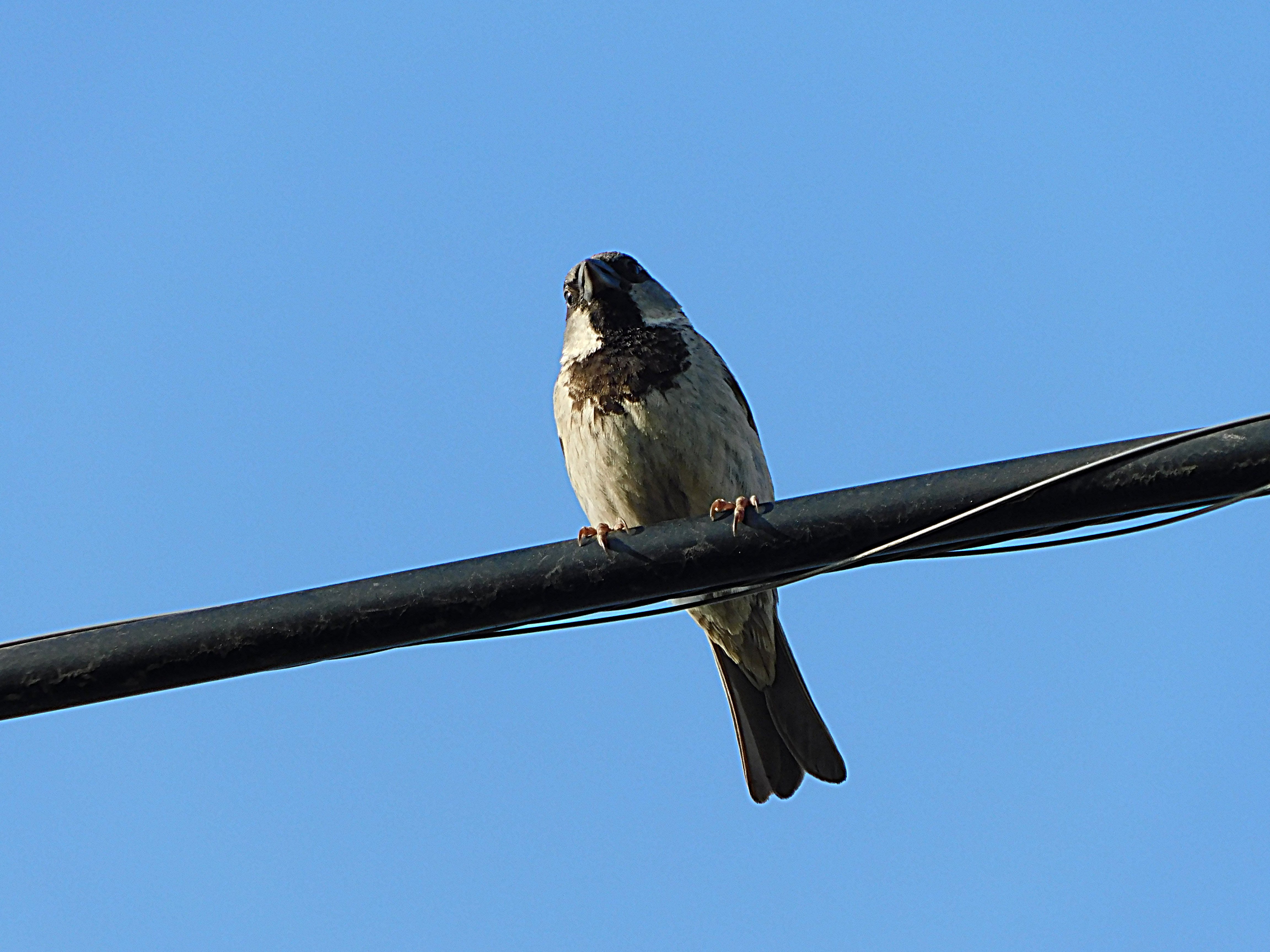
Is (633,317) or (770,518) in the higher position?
(633,317)

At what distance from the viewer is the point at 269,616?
10.1 ft

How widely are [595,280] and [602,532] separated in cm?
154

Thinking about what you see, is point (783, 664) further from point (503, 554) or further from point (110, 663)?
point (110, 663)

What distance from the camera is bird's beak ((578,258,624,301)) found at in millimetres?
5801

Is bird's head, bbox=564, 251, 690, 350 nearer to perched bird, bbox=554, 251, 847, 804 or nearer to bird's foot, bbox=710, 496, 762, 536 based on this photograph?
perched bird, bbox=554, 251, 847, 804

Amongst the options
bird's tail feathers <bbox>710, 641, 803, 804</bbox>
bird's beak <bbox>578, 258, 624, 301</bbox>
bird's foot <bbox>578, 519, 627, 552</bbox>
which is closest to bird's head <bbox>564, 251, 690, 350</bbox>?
bird's beak <bbox>578, 258, 624, 301</bbox>

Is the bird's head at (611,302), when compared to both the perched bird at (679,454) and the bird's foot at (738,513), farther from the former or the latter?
the bird's foot at (738,513)

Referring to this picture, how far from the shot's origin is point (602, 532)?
4664 mm

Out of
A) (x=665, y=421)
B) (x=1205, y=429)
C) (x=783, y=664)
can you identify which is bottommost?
(x=1205, y=429)

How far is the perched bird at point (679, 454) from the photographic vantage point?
5223 mm

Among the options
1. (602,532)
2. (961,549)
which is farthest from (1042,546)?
(602,532)

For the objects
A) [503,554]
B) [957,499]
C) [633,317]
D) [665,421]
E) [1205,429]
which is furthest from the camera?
[633,317]

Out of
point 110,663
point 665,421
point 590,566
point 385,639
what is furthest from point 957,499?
point 665,421

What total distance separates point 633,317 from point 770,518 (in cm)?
270
